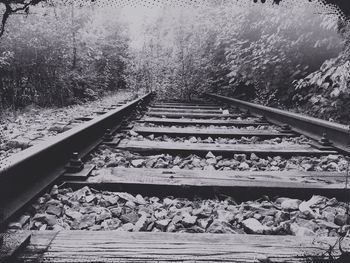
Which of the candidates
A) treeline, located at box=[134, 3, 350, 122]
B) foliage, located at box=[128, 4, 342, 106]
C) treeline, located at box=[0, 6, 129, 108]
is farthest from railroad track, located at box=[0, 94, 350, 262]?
foliage, located at box=[128, 4, 342, 106]

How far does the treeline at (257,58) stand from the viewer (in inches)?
194

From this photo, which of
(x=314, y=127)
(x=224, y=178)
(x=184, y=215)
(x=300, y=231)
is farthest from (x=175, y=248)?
(x=314, y=127)

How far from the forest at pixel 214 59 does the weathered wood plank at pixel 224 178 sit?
89 centimetres

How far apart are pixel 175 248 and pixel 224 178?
902 mm

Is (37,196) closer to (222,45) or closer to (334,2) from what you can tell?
(334,2)

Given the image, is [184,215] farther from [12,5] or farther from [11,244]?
[12,5]

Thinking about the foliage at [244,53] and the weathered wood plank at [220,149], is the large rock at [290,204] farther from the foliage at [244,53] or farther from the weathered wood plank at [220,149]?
the foliage at [244,53]

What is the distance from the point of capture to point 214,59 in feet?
35.6

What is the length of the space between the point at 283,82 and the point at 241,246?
228 inches

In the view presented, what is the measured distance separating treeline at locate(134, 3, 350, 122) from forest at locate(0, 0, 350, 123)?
0.06 feet

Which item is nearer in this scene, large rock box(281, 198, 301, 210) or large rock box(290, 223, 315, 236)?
large rock box(290, 223, 315, 236)

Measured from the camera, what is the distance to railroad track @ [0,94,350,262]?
40.8 inches

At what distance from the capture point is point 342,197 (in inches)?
69.2

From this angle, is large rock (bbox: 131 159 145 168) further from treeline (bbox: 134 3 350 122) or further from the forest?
treeline (bbox: 134 3 350 122)
